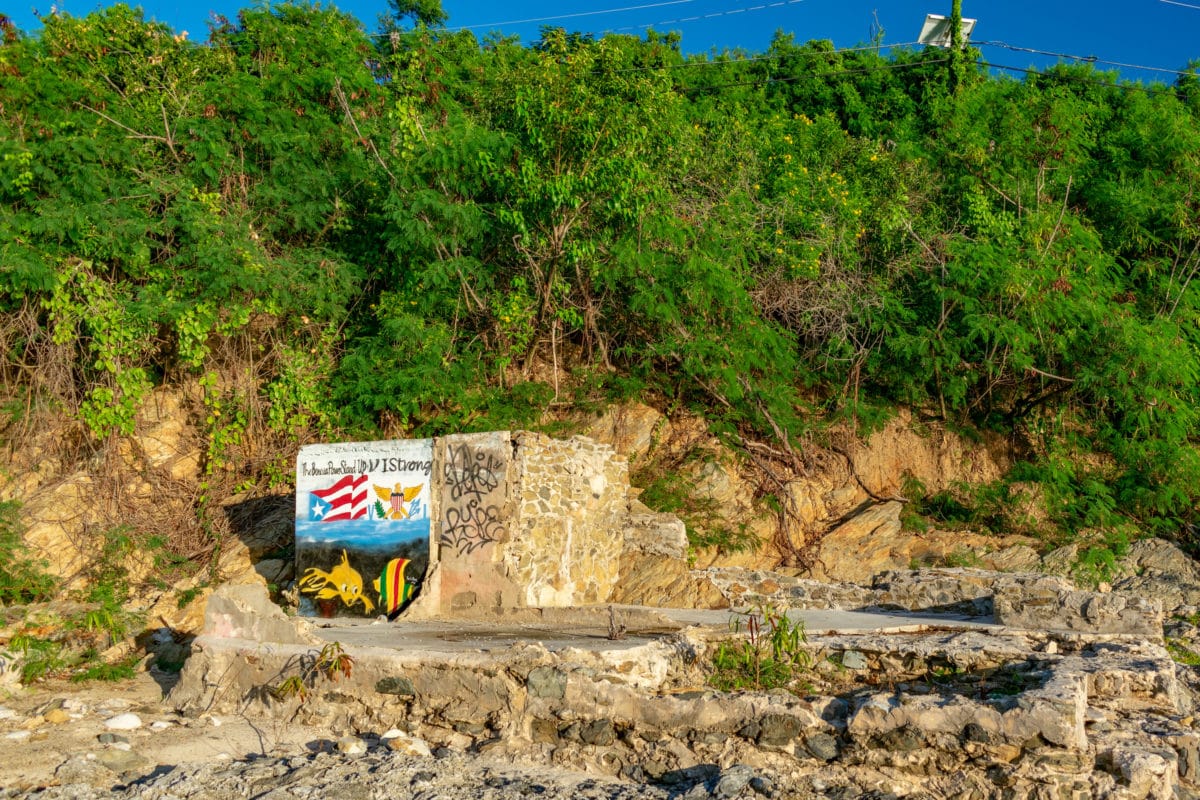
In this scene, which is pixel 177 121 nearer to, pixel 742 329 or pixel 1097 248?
pixel 742 329

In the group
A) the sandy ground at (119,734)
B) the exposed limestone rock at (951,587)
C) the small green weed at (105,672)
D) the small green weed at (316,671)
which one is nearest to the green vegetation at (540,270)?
the exposed limestone rock at (951,587)

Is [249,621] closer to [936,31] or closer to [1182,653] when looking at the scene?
[1182,653]

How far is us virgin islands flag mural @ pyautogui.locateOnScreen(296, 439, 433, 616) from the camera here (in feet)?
35.0

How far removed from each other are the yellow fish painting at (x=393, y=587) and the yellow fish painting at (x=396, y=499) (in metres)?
0.48

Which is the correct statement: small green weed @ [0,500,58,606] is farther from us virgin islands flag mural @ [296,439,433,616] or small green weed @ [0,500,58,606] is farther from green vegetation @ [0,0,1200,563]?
us virgin islands flag mural @ [296,439,433,616]

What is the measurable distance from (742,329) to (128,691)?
28.6 ft

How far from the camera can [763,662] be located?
24.1 ft

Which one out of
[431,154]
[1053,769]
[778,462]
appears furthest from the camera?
[778,462]

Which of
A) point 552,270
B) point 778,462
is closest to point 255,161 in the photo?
point 552,270

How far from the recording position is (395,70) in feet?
57.8

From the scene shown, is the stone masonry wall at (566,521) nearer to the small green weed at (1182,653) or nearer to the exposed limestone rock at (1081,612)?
the exposed limestone rock at (1081,612)

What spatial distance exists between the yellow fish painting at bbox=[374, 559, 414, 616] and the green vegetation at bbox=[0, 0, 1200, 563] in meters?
3.07

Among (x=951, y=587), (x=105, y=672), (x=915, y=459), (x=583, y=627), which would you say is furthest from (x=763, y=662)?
(x=915, y=459)

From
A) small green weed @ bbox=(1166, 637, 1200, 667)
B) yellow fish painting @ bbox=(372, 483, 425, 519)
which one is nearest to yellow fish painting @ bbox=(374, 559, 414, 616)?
yellow fish painting @ bbox=(372, 483, 425, 519)
